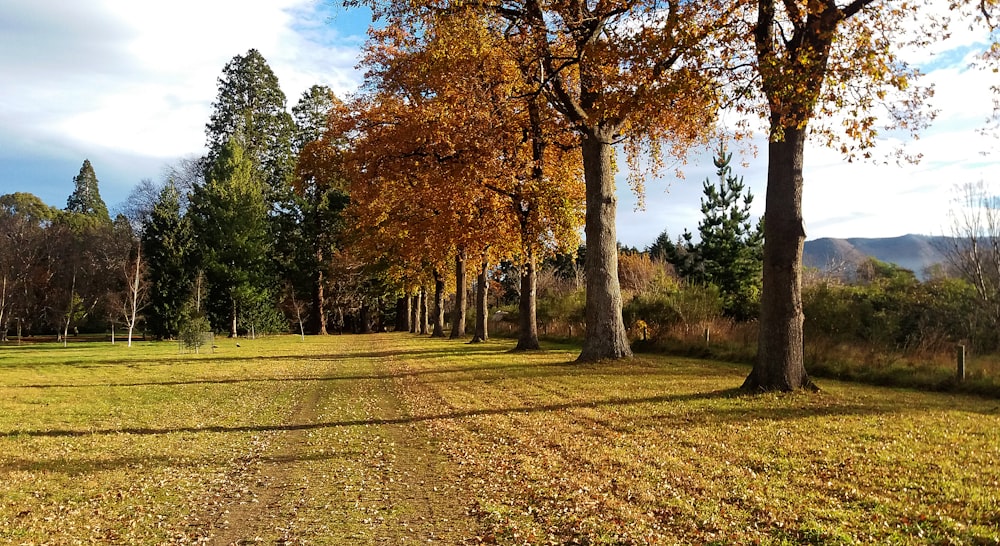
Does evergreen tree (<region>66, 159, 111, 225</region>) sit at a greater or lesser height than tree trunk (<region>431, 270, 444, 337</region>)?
greater

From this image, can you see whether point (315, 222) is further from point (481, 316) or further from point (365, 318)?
point (481, 316)

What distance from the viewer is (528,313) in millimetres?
24188

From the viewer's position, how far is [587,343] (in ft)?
56.6

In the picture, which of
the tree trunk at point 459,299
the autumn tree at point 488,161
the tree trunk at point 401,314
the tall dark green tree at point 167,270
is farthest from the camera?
the tree trunk at point 401,314

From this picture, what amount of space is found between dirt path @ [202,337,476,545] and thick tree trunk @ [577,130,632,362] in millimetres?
7125

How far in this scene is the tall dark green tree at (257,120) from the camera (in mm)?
53344

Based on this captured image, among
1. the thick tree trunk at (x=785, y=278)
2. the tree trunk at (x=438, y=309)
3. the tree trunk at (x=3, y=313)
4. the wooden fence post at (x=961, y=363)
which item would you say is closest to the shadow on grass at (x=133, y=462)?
the thick tree trunk at (x=785, y=278)

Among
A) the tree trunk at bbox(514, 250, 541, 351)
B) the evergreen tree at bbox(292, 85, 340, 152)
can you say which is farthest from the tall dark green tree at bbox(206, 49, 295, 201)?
the tree trunk at bbox(514, 250, 541, 351)

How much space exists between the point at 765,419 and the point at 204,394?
40.1 ft

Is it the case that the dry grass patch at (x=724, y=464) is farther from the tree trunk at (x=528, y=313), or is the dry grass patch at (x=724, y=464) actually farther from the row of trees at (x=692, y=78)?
the tree trunk at (x=528, y=313)

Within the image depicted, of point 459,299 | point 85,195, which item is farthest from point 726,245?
point 85,195

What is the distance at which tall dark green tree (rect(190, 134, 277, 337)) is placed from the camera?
45.7 meters

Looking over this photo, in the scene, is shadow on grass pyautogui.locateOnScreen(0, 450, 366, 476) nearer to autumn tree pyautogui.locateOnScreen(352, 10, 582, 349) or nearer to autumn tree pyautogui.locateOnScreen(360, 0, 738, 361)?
autumn tree pyautogui.locateOnScreen(360, 0, 738, 361)

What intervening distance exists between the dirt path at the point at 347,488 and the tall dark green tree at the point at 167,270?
35.9 m
